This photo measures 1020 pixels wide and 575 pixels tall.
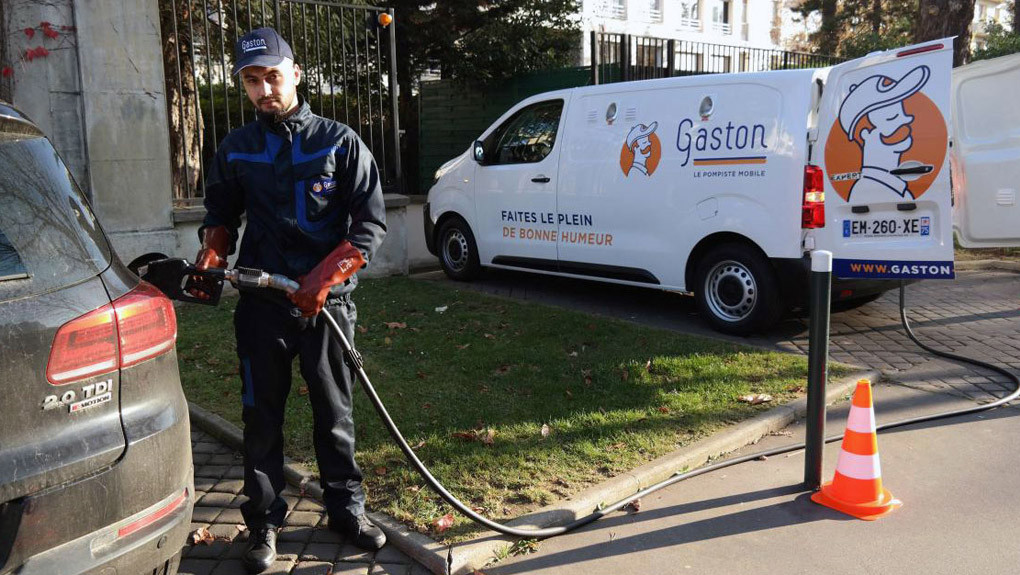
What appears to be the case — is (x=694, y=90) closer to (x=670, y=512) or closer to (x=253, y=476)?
(x=670, y=512)

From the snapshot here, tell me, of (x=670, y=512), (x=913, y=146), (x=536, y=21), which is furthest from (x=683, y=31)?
(x=670, y=512)

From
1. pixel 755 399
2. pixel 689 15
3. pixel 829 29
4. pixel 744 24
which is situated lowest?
pixel 755 399

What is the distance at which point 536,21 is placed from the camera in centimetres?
1368

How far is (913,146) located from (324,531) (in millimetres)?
4651

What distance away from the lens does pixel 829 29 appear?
32.2 meters

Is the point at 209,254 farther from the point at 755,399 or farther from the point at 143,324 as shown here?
the point at 755,399

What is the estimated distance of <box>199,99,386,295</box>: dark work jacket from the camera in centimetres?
329

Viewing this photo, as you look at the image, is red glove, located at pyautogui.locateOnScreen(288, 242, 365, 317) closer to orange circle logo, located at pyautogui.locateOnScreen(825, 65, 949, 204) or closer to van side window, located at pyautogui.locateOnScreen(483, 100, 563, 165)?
orange circle logo, located at pyautogui.locateOnScreen(825, 65, 949, 204)

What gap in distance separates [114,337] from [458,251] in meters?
7.07

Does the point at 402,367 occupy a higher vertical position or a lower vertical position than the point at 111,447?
lower

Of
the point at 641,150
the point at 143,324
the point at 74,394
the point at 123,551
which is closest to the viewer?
the point at 74,394

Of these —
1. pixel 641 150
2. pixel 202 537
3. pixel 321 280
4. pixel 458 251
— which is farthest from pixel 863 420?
pixel 458 251

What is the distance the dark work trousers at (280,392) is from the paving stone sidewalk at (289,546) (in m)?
0.16

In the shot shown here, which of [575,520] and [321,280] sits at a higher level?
[321,280]
